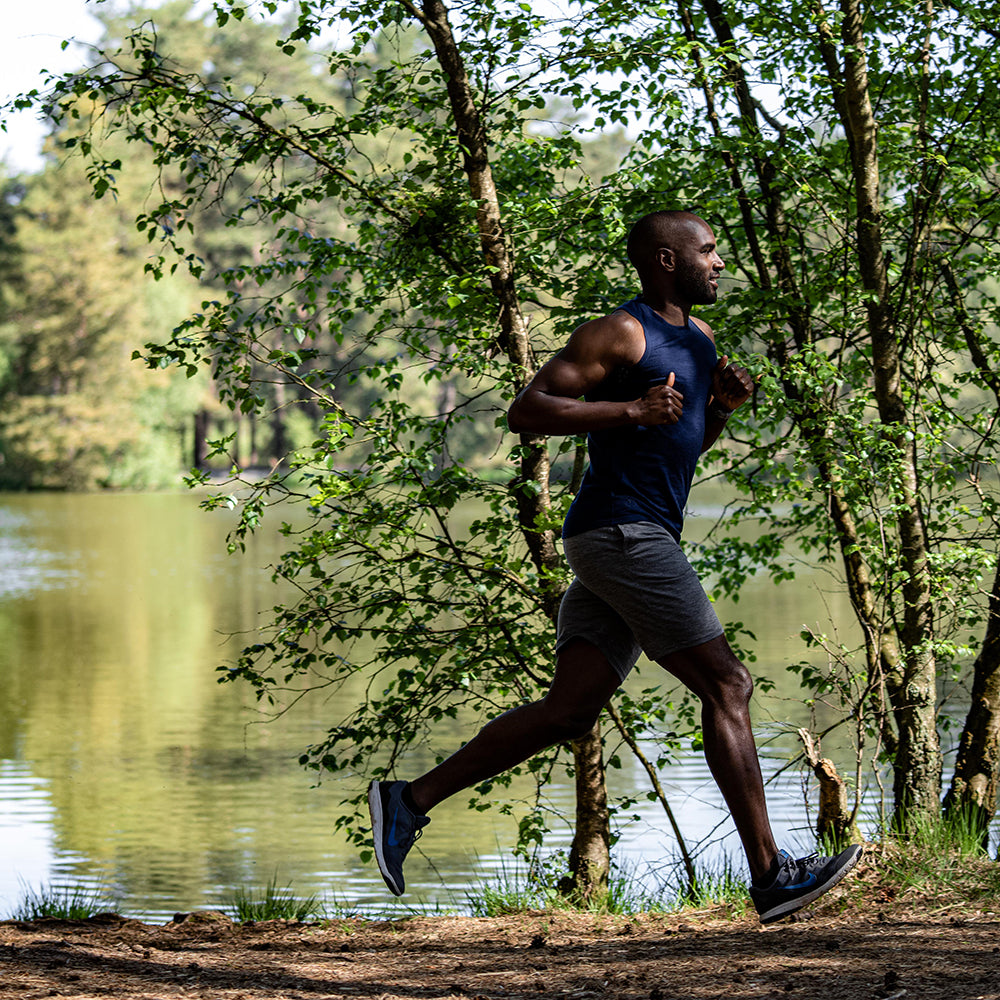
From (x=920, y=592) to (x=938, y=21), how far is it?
2.72 m

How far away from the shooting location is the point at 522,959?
174 inches

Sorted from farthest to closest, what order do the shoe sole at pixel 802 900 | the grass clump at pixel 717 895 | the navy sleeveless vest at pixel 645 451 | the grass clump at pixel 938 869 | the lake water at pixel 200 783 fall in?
the lake water at pixel 200 783
the grass clump at pixel 717 895
the grass clump at pixel 938 869
the navy sleeveless vest at pixel 645 451
the shoe sole at pixel 802 900

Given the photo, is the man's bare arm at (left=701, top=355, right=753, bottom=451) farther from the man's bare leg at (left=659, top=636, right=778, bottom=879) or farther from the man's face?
the man's bare leg at (left=659, top=636, right=778, bottom=879)

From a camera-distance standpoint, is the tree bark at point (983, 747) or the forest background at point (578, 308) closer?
the forest background at point (578, 308)

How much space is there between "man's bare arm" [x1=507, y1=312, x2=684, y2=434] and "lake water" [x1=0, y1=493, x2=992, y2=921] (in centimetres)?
187

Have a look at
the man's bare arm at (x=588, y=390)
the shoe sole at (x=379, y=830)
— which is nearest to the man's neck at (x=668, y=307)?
the man's bare arm at (x=588, y=390)

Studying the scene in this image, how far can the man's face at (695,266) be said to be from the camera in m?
3.99

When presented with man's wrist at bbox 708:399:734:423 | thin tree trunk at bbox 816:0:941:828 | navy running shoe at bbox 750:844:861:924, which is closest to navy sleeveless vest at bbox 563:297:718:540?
man's wrist at bbox 708:399:734:423

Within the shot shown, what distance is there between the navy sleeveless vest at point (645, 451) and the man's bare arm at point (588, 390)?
53mm

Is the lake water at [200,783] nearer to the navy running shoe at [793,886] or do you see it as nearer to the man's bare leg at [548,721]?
the man's bare leg at [548,721]

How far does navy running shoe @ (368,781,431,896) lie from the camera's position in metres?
4.10

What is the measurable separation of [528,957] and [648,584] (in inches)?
56.3

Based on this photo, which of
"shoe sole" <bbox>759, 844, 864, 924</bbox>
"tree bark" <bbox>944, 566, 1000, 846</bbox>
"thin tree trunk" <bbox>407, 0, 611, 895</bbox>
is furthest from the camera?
"tree bark" <bbox>944, 566, 1000, 846</bbox>

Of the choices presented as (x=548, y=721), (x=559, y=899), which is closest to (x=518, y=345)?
(x=559, y=899)
